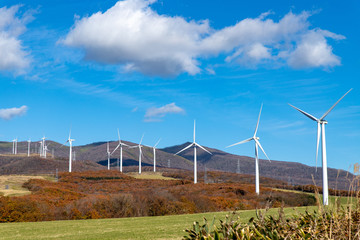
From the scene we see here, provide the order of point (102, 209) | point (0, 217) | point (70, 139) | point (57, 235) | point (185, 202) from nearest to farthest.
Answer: point (57, 235) → point (0, 217) → point (102, 209) → point (185, 202) → point (70, 139)

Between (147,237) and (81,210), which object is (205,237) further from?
(81,210)

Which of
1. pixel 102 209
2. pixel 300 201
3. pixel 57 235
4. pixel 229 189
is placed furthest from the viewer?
pixel 229 189

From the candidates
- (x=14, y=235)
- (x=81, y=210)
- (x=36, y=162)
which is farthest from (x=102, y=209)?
(x=36, y=162)

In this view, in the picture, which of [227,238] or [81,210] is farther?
[81,210]

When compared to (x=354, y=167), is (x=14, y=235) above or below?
below

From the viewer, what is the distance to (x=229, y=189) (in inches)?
1922

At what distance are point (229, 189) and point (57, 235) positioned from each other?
3594 centimetres

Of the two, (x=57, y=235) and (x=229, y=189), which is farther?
(x=229, y=189)

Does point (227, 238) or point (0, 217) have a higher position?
point (227, 238)

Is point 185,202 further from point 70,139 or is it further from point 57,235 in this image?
point 70,139

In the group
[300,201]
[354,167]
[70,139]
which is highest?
[70,139]

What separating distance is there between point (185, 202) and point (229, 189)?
20.2 meters

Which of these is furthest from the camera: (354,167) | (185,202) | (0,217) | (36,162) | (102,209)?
(36,162)

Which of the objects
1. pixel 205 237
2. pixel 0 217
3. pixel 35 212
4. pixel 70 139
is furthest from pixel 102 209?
pixel 70 139
